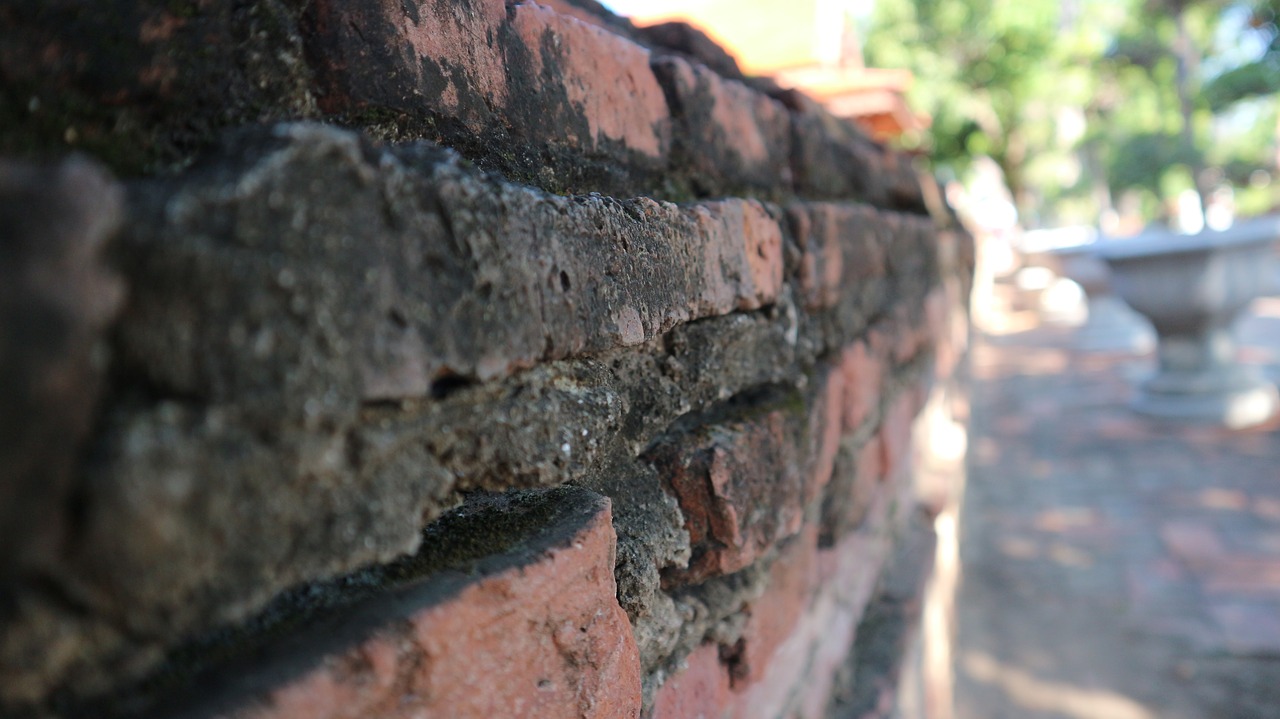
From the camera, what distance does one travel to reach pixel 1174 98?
1777 centimetres

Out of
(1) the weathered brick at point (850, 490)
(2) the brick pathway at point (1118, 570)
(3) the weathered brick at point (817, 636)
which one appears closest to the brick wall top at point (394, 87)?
(1) the weathered brick at point (850, 490)

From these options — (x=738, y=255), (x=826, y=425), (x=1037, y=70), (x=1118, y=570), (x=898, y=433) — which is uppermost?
(x=1037, y=70)

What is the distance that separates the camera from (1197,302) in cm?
531

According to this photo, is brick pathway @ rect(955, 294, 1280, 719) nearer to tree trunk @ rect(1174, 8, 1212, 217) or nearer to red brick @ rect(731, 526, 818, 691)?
red brick @ rect(731, 526, 818, 691)

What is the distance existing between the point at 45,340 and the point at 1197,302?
622 cm

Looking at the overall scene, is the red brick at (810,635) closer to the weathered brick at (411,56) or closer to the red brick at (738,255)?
the red brick at (738,255)

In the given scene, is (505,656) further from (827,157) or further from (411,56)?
(827,157)

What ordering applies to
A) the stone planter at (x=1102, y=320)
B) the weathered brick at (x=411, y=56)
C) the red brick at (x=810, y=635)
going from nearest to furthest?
the weathered brick at (x=411, y=56)
the red brick at (x=810, y=635)
the stone planter at (x=1102, y=320)

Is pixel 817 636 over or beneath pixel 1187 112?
beneath

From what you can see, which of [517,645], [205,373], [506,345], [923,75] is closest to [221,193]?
[205,373]

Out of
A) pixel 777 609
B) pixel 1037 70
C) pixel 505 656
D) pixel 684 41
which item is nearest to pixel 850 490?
pixel 777 609

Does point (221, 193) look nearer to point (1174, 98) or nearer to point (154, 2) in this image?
point (154, 2)

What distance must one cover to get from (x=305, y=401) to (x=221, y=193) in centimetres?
11

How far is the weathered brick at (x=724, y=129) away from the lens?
1.04 meters
